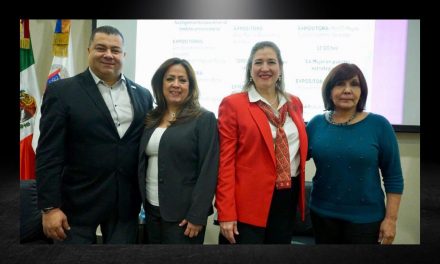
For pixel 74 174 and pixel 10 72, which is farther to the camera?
pixel 10 72

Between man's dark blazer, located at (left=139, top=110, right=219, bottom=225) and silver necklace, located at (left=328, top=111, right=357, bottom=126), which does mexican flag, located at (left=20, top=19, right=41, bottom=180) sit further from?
silver necklace, located at (left=328, top=111, right=357, bottom=126)

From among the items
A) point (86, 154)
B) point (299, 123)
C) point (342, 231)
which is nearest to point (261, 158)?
point (299, 123)

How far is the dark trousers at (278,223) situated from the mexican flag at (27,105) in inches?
49.7

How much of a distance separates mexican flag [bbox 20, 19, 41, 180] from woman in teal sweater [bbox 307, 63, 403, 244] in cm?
158

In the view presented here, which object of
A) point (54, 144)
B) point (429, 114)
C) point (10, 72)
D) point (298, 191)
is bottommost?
point (298, 191)

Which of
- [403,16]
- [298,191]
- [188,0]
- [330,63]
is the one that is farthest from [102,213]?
[403,16]

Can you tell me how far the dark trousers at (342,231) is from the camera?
2361mm

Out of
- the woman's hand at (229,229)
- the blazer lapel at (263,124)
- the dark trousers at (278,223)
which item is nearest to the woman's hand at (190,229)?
the woman's hand at (229,229)

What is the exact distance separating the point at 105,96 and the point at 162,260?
103 cm

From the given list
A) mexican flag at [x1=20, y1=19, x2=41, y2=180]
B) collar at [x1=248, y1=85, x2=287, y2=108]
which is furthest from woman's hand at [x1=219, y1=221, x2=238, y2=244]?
mexican flag at [x1=20, y1=19, x2=41, y2=180]

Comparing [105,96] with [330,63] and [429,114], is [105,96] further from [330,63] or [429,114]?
[429,114]

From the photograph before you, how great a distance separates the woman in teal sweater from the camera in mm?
2311

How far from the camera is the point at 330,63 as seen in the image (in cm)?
247

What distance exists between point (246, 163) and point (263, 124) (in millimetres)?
231
